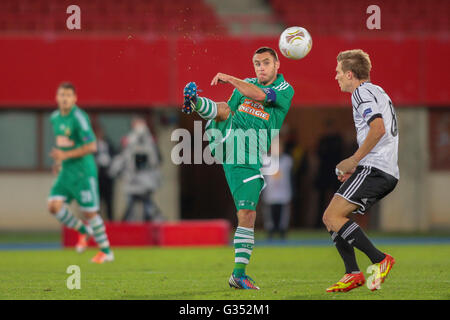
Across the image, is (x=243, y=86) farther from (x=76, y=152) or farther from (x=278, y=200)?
(x=278, y=200)

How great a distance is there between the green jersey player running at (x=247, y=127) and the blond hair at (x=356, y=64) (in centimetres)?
68

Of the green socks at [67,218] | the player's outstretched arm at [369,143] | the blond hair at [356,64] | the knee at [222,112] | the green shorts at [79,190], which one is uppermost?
the blond hair at [356,64]

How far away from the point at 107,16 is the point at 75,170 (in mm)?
9823

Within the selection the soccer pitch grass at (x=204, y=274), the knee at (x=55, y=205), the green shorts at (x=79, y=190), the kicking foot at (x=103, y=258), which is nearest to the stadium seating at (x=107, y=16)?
the soccer pitch grass at (x=204, y=274)

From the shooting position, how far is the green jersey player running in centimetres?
798

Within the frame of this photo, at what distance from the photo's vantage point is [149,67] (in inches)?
810

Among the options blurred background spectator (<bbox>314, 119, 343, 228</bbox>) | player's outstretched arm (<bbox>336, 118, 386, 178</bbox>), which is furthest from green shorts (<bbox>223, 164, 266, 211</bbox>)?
blurred background spectator (<bbox>314, 119, 343, 228</bbox>)

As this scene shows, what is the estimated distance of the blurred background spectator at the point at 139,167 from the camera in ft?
59.7

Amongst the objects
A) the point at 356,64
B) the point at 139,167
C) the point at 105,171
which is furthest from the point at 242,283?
the point at 105,171

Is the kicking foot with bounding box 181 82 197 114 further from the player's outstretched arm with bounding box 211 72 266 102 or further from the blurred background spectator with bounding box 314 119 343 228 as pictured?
the blurred background spectator with bounding box 314 119 343 228

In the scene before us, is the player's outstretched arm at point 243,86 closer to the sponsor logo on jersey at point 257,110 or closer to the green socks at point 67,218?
the sponsor logo on jersey at point 257,110

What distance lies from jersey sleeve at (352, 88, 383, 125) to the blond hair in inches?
8.6

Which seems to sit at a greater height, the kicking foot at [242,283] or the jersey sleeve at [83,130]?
the jersey sleeve at [83,130]
